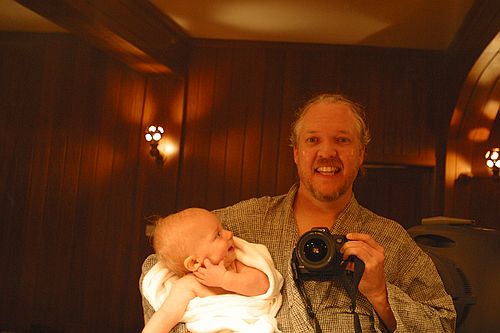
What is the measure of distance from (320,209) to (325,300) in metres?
0.29

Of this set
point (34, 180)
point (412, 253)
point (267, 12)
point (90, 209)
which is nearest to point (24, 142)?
point (34, 180)

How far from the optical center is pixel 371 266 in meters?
1.11

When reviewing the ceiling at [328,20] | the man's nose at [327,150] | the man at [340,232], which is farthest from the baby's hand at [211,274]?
the ceiling at [328,20]

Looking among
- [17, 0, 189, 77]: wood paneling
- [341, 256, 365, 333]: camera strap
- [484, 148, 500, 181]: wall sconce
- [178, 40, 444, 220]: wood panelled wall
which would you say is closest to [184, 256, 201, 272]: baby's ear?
[341, 256, 365, 333]: camera strap

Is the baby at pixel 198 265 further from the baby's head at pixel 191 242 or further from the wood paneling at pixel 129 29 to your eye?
the wood paneling at pixel 129 29

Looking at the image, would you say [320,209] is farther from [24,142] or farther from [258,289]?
[24,142]

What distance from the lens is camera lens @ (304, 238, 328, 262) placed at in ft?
3.76

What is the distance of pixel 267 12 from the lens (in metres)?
3.49

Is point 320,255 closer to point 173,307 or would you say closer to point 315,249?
point 315,249

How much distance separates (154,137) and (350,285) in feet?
10.0

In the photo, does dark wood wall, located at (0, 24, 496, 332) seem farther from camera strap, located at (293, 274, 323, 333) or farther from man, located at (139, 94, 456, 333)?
camera strap, located at (293, 274, 323, 333)

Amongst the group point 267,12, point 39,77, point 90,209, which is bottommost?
point 90,209

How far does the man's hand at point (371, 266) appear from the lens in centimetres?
112

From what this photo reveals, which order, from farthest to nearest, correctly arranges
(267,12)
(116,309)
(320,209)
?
(116,309), (267,12), (320,209)
